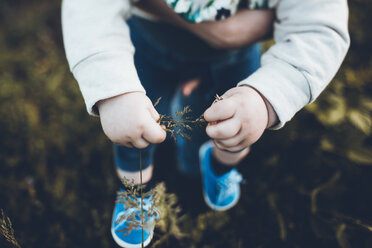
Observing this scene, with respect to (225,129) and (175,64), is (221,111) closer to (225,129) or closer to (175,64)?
(225,129)

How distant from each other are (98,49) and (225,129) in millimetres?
527

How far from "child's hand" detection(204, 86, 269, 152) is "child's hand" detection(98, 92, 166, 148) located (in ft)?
0.55

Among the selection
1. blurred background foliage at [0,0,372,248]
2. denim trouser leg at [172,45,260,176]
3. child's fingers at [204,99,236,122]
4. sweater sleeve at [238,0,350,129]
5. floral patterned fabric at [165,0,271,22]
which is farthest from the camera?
blurred background foliage at [0,0,372,248]

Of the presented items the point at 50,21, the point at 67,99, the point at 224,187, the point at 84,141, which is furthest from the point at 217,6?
the point at 50,21

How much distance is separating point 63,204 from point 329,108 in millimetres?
1728

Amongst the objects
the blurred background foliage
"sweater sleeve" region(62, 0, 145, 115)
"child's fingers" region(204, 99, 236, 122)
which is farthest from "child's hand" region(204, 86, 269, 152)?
the blurred background foliage

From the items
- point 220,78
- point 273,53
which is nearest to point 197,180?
point 220,78

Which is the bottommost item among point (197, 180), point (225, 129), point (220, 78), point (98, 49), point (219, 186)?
point (197, 180)

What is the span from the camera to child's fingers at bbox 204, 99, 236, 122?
84 cm

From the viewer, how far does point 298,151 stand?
1.84 m

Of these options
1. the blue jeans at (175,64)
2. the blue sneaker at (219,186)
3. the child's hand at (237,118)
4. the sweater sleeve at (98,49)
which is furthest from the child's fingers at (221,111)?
the blue sneaker at (219,186)

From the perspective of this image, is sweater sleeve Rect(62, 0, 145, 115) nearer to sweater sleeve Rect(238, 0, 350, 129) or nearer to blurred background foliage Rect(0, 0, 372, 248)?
sweater sleeve Rect(238, 0, 350, 129)

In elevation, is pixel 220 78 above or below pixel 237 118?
below

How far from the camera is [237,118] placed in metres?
0.87
